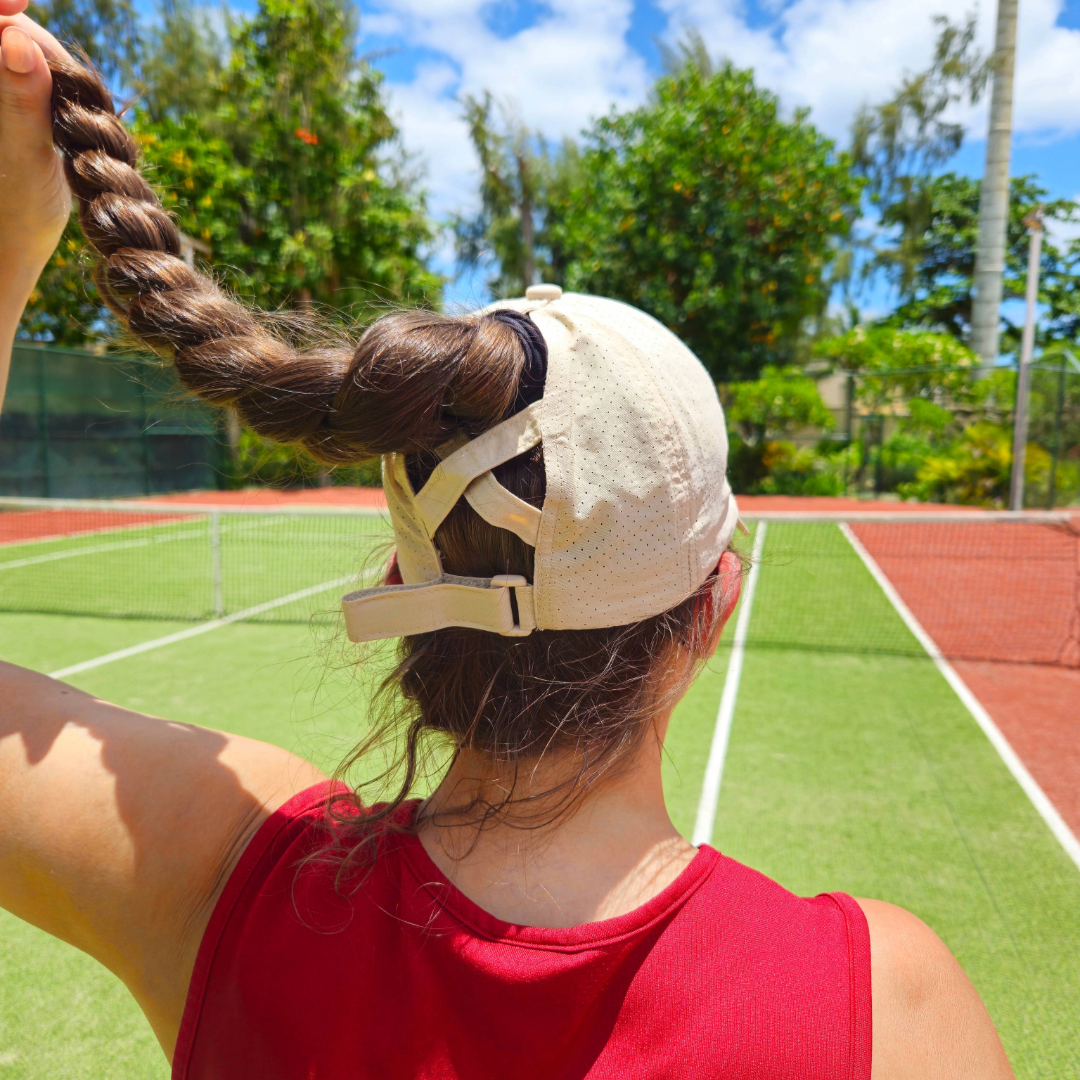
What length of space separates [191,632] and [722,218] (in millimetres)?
19444

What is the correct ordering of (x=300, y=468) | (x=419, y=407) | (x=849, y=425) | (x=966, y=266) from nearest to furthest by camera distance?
(x=419, y=407), (x=300, y=468), (x=849, y=425), (x=966, y=266)

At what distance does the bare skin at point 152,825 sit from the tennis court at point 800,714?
32 cm

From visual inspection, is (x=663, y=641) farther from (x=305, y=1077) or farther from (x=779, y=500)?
(x=779, y=500)

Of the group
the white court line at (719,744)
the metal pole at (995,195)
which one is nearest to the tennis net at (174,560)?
the white court line at (719,744)

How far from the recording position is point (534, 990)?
0.86 metres

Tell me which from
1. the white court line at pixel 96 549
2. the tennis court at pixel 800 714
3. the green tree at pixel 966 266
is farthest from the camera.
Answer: the green tree at pixel 966 266

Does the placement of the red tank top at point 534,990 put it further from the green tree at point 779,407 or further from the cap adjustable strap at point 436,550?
the green tree at point 779,407

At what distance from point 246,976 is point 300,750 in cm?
435

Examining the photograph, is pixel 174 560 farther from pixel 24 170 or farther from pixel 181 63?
pixel 181 63

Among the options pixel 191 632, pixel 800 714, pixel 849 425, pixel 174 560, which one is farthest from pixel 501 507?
pixel 849 425

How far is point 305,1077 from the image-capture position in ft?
2.96

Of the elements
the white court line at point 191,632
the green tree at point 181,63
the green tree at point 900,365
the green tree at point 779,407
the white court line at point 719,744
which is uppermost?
the green tree at point 181,63

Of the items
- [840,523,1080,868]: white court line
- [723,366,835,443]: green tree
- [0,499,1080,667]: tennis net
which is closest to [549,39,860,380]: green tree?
[723,366,835,443]: green tree

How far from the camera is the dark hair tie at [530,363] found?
2.88 ft
